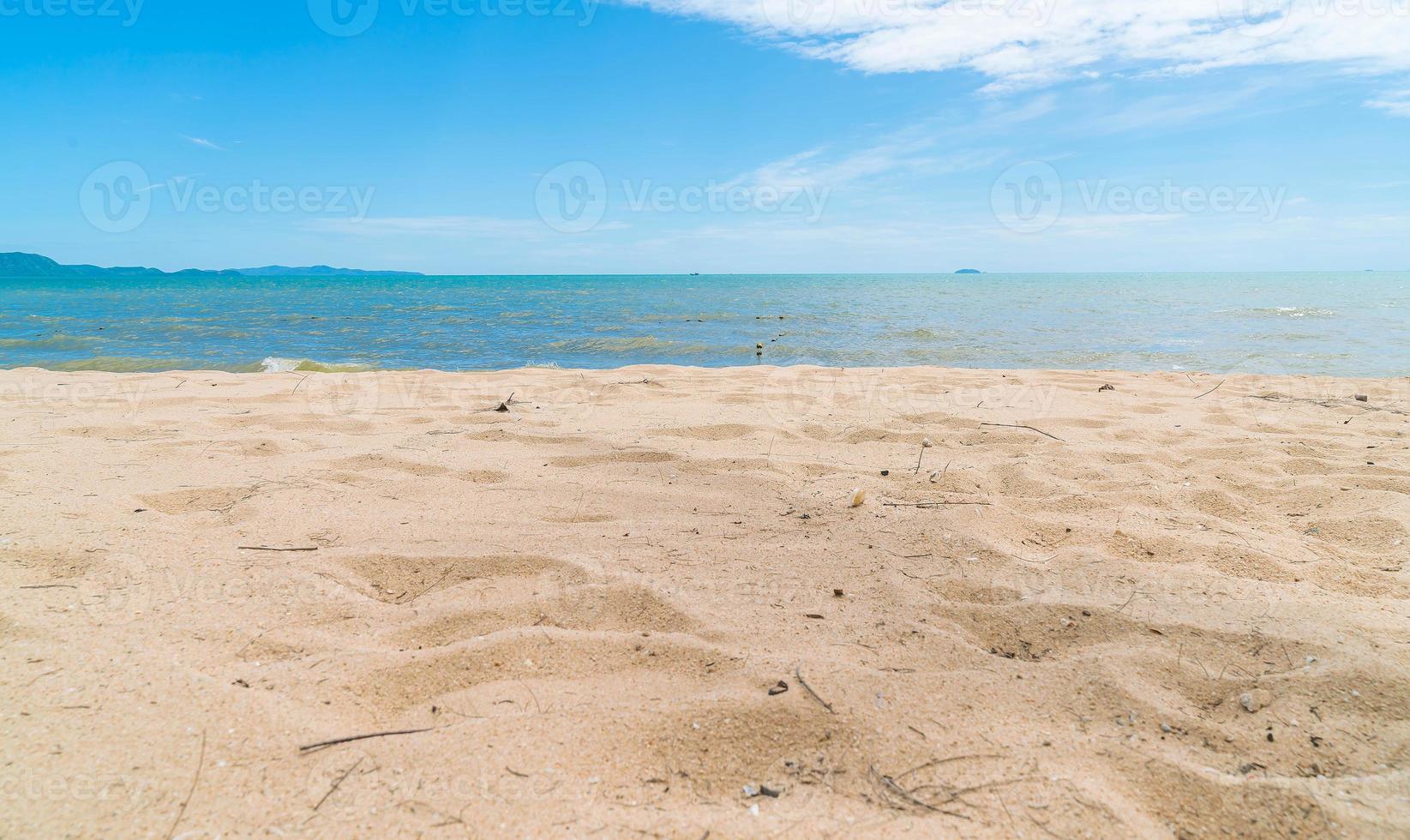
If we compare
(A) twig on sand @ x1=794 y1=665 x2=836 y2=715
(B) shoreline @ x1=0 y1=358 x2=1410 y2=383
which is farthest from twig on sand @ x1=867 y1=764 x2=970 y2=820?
(B) shoreline @ x1=0 y1=358 x2=1410 y2=383

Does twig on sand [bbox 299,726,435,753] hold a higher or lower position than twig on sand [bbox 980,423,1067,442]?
lower

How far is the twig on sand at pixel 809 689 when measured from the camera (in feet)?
5.13

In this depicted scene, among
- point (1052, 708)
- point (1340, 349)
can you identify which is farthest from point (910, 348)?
point (1052, 708)

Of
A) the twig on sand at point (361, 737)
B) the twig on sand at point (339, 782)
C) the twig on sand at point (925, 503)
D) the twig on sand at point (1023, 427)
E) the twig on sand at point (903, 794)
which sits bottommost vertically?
the twig on sand at point (903, 794)

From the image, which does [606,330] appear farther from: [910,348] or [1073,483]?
[1073,483]

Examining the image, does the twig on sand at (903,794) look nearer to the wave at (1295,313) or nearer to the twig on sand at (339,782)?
the twig on sand at (339,782)

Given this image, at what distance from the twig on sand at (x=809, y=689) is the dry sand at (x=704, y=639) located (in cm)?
1

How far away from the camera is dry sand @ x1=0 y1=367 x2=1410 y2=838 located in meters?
1.30

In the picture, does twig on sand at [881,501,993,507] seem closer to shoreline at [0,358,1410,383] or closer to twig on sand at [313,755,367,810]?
twig on sand at [313,755,367,810]

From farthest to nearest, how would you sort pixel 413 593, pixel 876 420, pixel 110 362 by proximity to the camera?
pixel 110 362, pixel 876 420, pixel 413 593

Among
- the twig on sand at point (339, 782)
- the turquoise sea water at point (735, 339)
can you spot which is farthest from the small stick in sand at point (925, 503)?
the turquoise sea water at point (735, 339)

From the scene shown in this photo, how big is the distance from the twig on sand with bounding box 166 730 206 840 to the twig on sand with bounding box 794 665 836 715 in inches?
48.9

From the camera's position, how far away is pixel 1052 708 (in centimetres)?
157

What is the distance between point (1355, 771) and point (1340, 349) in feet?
41.5
